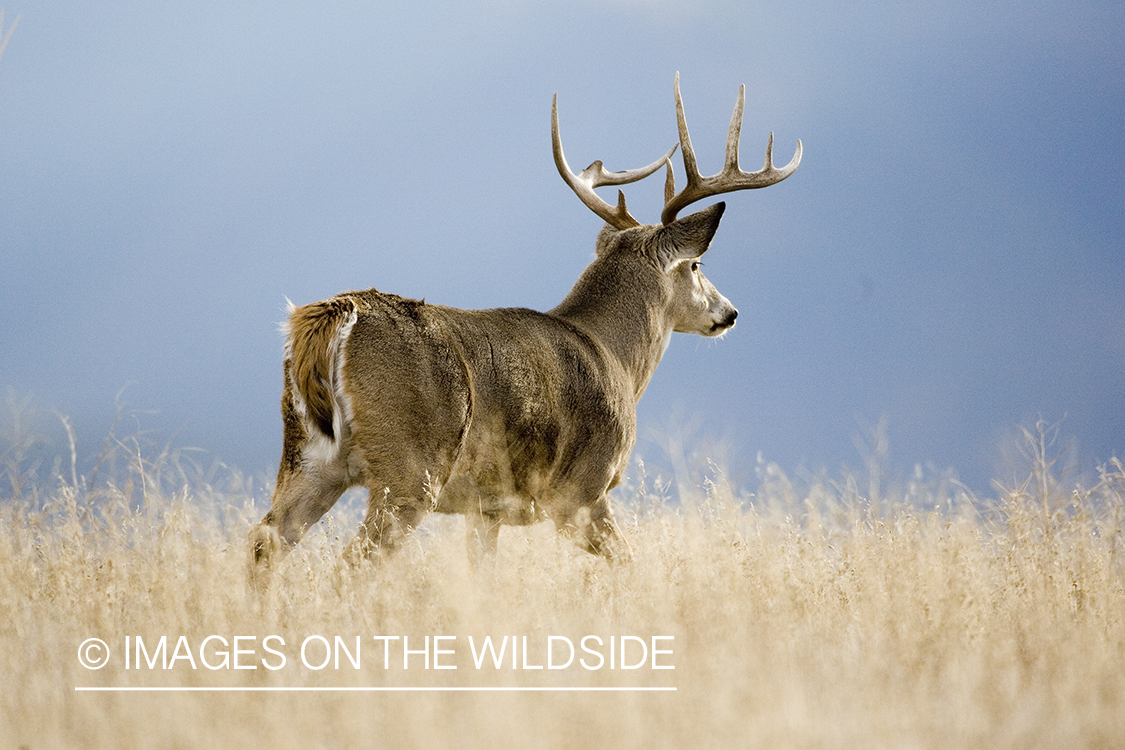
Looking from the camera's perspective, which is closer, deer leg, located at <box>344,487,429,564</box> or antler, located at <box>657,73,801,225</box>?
deer leg, located at <box>344,487,429,564</box>

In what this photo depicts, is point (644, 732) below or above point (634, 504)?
below

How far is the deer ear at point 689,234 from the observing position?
7164 mm

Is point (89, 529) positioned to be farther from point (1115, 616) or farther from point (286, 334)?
point (1115, 616)

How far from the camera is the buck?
17.1 feet

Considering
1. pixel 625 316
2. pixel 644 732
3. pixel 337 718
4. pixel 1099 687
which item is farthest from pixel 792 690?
pixel 625 316

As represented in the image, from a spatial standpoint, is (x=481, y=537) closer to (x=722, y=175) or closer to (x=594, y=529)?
(x=594, y=529)

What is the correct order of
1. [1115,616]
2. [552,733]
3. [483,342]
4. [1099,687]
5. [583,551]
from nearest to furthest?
1. [552,733]
2. [1099,687]
3. [1115,616]
4. [483,342]
5. [583,551]

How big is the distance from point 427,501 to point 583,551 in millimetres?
1443

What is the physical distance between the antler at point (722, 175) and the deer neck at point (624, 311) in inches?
25.0

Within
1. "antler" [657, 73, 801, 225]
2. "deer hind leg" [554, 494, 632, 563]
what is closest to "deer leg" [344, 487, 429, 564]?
"deer hind leg" [554, 494, 632, 563]

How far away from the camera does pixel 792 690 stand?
3.79m
